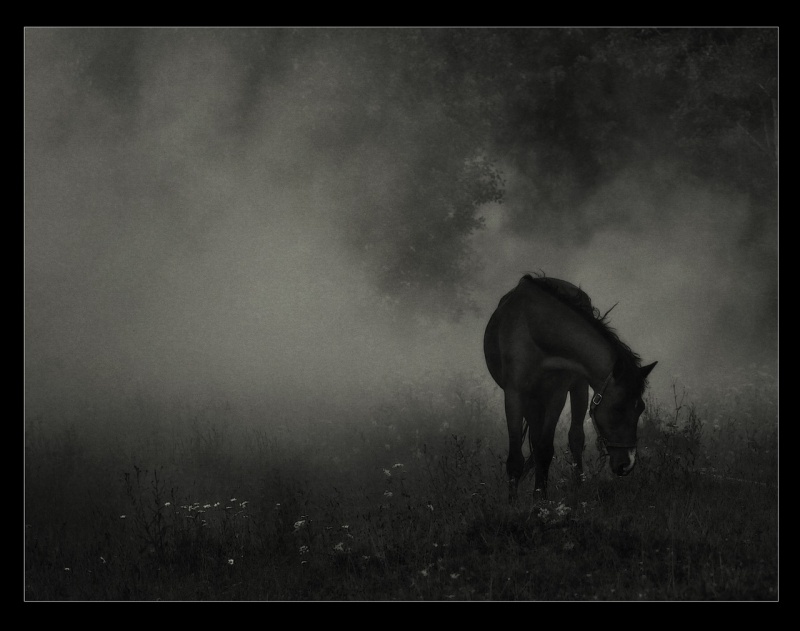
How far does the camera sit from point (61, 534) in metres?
6.81

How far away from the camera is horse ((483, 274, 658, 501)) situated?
6.03 metres

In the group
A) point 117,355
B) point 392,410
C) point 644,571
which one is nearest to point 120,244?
point 117,355

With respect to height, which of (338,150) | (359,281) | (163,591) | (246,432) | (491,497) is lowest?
(163,591)

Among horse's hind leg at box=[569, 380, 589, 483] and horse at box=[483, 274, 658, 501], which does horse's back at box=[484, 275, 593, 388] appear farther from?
horse's hind leg at box=[569, 380, 589, 483]

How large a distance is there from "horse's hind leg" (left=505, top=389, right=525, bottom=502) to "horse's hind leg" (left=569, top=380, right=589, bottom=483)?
902 millimetres

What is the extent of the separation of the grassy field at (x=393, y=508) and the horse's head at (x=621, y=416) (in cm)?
44

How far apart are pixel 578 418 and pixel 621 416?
1.73 meters

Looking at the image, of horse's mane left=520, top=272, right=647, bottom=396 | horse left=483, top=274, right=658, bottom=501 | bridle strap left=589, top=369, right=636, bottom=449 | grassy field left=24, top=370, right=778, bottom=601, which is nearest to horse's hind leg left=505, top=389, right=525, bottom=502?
horse left=483, top=274, right=658, bottom=501

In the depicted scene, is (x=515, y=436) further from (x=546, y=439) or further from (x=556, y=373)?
(x=556, y=373)

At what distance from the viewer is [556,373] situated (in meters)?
6.79

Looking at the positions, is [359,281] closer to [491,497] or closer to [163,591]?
[491,497]

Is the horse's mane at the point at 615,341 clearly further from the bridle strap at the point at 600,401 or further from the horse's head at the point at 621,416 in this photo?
the bridle strap at the point at 600,401

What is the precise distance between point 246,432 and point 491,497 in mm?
3159

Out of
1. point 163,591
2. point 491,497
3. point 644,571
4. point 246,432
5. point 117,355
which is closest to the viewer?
point 644,571
